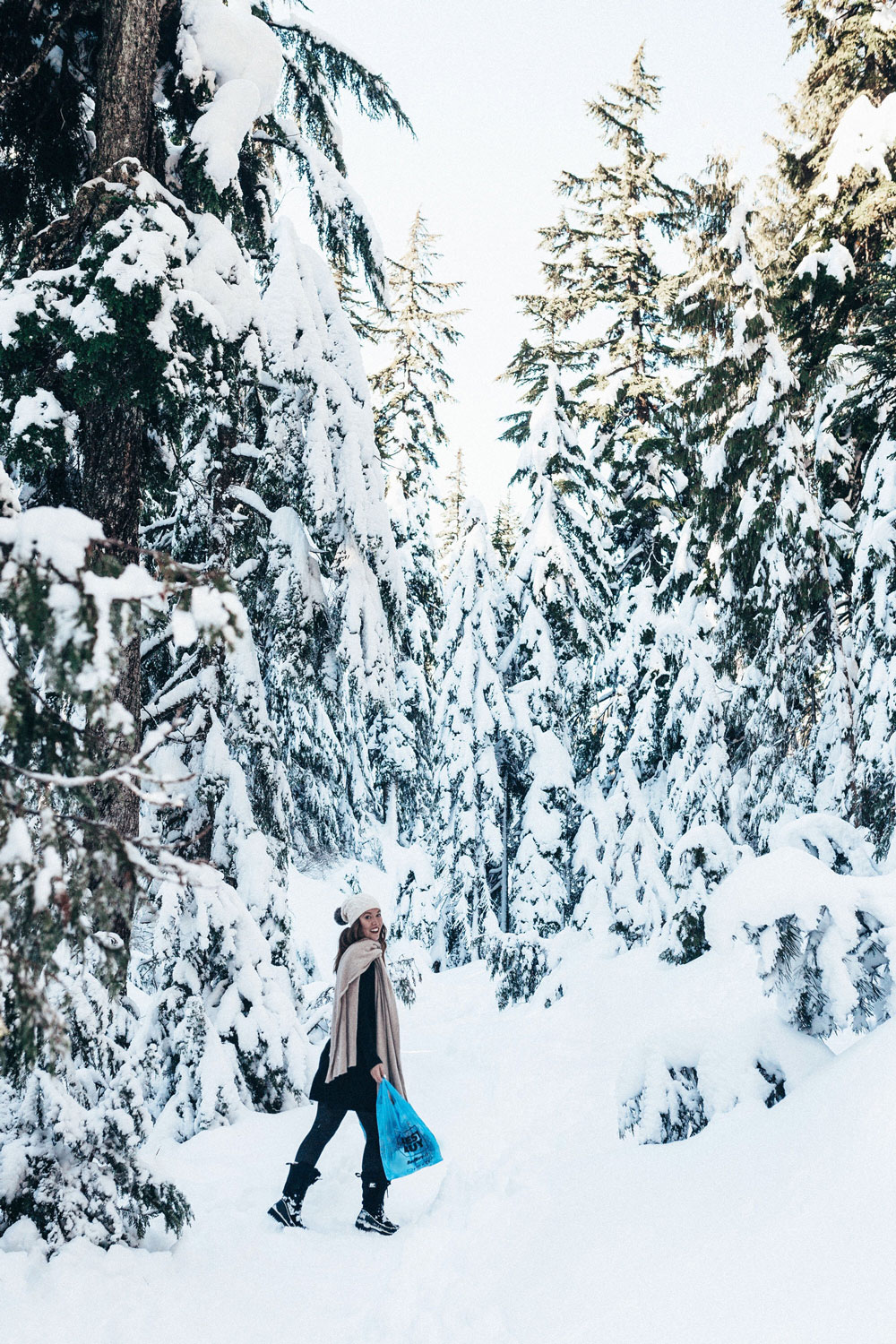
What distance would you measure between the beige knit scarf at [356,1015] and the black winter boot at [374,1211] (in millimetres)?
482

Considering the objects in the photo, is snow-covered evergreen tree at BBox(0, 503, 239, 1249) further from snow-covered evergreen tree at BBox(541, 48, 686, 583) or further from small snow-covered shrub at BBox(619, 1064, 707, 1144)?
snow-covered evergreen tree at BBox(541, 48, 686, 583)

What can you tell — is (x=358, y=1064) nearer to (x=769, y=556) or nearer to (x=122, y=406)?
(x=122, y=406)

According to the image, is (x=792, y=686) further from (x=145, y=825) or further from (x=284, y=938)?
(x=145, y=825)

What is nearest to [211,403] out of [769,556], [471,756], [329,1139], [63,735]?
[63,735]

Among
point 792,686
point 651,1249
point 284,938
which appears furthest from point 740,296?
point 651,1249

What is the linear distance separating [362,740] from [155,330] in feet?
68.8

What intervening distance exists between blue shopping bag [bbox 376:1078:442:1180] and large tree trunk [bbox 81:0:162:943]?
1.77 m

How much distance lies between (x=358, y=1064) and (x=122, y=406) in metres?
4.06

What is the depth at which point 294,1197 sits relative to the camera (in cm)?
480

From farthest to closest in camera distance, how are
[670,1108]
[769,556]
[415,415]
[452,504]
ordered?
[452,504], [415,415], [769,556], [670,1108]

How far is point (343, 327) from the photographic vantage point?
6.63 metres

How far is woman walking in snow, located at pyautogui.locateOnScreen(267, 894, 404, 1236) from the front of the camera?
4809 mm

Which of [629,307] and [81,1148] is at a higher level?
[629,307]

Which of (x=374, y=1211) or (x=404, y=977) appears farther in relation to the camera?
(x=404, y=977)
